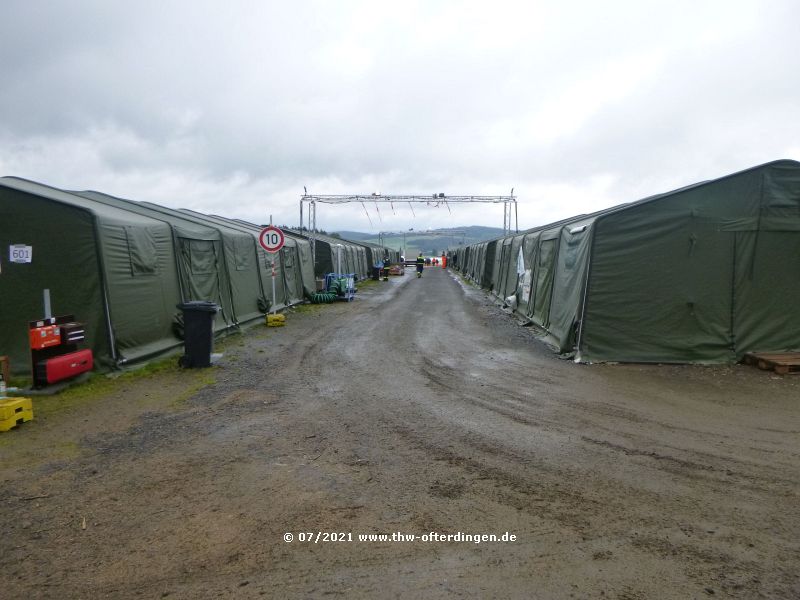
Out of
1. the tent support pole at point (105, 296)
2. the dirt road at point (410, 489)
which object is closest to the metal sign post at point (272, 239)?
the tent support pole at point (105, 296)

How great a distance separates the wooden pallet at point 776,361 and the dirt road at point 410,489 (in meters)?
0.40

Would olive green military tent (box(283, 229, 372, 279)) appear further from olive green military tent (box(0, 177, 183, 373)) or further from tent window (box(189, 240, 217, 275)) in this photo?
olive green military tent (box(0, 177, 183, 373))

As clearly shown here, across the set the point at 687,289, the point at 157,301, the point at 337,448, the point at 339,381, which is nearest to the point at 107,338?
the point at 157,301

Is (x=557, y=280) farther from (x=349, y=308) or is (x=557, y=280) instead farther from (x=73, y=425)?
(x=73, y=425)

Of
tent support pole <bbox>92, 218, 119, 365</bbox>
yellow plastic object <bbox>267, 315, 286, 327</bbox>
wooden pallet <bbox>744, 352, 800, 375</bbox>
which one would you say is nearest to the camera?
tent support pole <bbox>92, 218, 119, 365</bbox>

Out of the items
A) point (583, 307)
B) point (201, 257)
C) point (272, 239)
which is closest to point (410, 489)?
point (583, 307)

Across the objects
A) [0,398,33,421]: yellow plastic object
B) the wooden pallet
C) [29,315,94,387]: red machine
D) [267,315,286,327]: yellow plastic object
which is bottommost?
the wooden pallet

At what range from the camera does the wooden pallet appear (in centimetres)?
827

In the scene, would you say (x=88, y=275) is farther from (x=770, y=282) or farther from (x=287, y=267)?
(x=770, y=282)

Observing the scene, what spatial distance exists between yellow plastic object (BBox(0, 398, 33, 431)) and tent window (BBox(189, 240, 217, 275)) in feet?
18.1

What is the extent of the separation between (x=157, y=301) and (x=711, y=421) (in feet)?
29.6

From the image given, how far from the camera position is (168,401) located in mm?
6891

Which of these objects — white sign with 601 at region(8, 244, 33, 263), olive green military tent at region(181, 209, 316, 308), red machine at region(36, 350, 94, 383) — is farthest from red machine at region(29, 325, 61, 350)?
olive green military tent at region(181, 209, 316, 308)

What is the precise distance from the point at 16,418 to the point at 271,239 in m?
8.71
